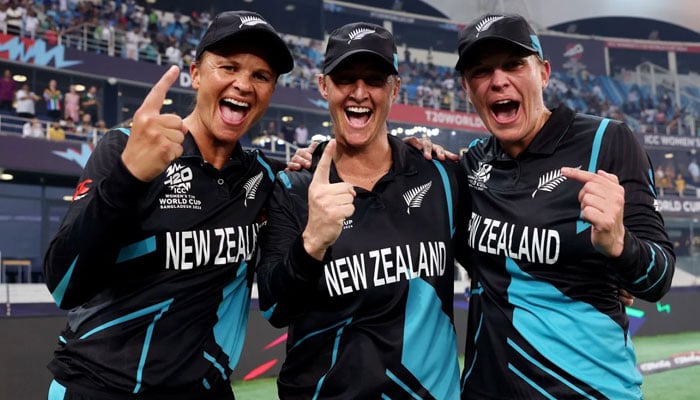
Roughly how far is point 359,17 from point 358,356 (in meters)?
28.5

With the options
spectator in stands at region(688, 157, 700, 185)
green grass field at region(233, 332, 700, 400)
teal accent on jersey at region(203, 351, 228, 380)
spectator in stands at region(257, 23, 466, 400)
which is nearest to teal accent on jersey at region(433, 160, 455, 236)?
spectator in stands at region(257, 23, 466, 400)

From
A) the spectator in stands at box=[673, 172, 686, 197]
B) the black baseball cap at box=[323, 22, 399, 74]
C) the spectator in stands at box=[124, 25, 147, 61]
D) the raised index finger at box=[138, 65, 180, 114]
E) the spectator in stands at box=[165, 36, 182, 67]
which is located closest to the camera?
the raised index finger at box=[138, 65, 180, 114]

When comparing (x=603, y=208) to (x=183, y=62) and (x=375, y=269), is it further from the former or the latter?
(x=183, y=62)

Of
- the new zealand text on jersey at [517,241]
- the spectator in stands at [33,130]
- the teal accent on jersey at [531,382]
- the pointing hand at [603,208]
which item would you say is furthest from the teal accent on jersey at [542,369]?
the spectator in stands at [33,130]

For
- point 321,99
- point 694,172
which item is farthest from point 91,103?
point 694,172

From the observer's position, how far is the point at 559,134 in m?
2.54

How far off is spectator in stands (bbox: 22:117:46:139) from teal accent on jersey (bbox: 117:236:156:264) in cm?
1405

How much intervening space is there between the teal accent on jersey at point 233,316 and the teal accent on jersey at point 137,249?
36cm

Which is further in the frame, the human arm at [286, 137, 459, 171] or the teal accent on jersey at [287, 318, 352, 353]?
the human arm at [286, 137, 459, 171]

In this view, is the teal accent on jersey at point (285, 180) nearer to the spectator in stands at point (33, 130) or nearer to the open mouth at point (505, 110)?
the open mouth at point (505, 110)

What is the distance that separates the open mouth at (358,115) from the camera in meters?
2.58

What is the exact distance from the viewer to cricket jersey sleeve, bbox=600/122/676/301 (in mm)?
2088

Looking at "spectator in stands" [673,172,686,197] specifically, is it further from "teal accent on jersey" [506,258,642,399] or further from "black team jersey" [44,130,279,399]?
"black team jersey" [44,130,279,399]

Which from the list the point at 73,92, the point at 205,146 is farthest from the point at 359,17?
the point at 205,146
